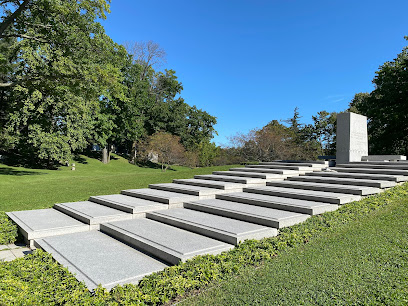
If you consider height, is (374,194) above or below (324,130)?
below

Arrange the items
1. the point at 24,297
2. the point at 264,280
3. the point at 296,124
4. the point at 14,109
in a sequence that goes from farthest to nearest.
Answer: the point at 296,124 < the point at 14,109 < the point at 264,280 < the point at 24,297

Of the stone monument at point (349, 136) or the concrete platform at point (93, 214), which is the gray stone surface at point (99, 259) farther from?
the stone monument at point (349, 136)

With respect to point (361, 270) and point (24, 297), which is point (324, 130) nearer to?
point (361, 270)

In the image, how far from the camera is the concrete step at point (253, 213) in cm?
510

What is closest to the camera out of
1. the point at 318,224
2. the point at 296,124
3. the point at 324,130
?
the point at 318,224

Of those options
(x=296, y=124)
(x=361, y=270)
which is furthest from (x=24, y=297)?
(x=296, y=124)

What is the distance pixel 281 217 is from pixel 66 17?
506 inches

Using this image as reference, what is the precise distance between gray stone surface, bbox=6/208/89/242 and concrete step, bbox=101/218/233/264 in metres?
0.66

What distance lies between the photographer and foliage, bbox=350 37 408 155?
20.4 metres

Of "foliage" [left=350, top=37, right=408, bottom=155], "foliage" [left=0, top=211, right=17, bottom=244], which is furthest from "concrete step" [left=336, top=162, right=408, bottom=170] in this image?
"foliage" [left=350, top=37, right=408, bottom=155]

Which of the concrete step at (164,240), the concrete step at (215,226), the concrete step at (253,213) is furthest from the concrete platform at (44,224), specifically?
the concrete step at (253,213)

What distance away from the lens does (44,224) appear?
5789 mm

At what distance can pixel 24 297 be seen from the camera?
2.65 m

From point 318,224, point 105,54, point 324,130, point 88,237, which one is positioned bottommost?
point 88,237
